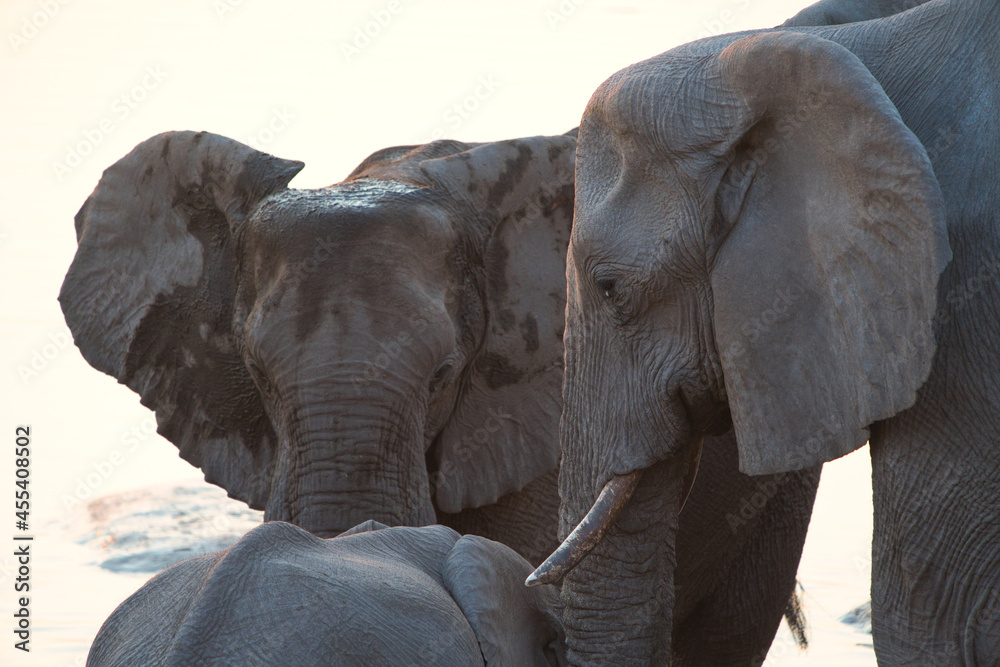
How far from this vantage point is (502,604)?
9.57 ft

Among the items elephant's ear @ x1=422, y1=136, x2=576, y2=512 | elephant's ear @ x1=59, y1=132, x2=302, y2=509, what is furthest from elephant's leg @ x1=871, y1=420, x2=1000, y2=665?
elephant's ear @ x1=59, y1=132, x2=302, y2=509

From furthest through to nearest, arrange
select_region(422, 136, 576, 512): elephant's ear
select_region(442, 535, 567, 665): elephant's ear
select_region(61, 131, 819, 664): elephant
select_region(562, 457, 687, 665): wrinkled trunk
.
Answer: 1. select_region(422, 136, 576, 512): elephant's ear
2. select_region(61, 131, 819, 664): elephant
3. select_region(562, 457, 687, 665): wrinkled trunk
4. select_region(442, 535, 567, 665): elephant's ear

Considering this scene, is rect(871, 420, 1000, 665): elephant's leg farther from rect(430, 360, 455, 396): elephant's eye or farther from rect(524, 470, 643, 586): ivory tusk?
rect(430, 360, 455, 396): elephant's eye

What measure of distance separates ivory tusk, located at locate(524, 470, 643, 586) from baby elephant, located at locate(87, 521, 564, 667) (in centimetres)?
11

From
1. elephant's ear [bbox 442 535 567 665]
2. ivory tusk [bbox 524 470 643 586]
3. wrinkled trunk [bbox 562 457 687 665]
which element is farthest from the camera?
wrinkled trunk [bbox 562 457 687 665]

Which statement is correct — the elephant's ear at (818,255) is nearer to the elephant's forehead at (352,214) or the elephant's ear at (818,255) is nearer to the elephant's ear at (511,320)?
the elephant's forehead at (352,214)

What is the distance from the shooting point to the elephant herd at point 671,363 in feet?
8.47

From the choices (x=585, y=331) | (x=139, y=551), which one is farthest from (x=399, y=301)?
(x=139, y=551)

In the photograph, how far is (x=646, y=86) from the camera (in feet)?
9.70

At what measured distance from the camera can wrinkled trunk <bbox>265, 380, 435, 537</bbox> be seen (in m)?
4.02

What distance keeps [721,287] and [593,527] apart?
0.58 metres

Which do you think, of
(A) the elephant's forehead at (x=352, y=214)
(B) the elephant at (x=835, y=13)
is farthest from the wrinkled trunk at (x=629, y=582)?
(B) the elephant at (x=835, y=13)

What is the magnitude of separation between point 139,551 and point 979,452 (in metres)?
5.73

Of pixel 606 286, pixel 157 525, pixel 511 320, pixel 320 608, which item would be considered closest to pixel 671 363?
pixel 606 286
